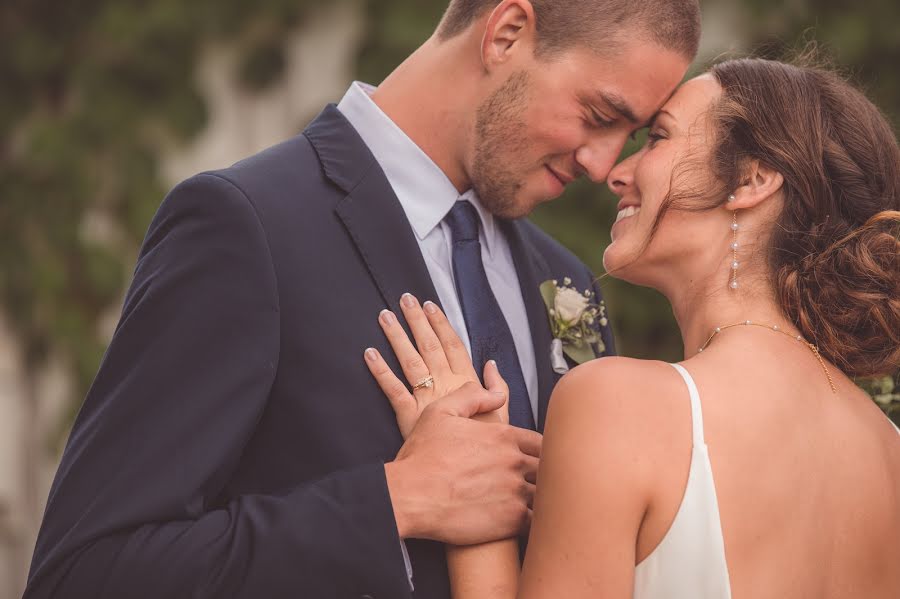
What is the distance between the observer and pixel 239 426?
1883 mm

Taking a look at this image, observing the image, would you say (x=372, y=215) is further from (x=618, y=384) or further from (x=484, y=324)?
(x=618, y=384)

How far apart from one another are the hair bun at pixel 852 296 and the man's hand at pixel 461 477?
0.60 meters

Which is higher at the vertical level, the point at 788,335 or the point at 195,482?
the point at 195,482

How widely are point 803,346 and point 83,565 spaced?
4.44 ft

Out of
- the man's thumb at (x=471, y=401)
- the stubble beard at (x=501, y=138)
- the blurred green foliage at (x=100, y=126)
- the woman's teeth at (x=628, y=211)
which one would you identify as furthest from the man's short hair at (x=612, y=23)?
the blurred green foliage at (x=100, y=126)

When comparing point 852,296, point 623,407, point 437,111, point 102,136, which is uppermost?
point 102,136

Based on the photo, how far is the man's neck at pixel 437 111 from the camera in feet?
8.00

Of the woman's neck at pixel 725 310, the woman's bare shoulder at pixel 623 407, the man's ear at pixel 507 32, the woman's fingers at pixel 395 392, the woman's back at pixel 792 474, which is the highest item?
the man's ear at pixel 507 32

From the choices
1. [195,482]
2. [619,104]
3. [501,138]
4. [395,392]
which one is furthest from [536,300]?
[195,482]

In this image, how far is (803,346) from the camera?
203 cm

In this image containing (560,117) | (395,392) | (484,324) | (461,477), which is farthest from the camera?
(560,117)

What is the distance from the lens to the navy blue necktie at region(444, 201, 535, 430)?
227cm

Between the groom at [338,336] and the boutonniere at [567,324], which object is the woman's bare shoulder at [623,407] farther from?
the boutonniere at [567,324]

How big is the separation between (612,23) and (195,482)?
4.32 feet
